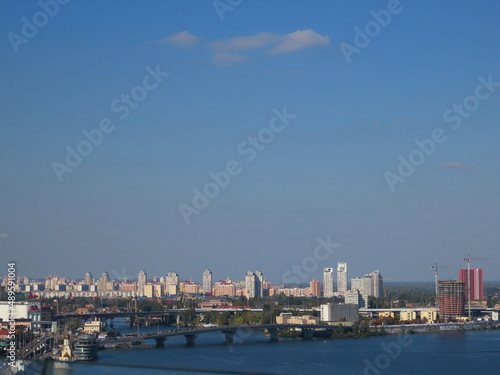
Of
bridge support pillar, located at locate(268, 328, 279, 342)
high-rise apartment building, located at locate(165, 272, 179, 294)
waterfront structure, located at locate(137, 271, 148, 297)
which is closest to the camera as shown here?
bridge support pillar, located at locate(268, 328, 279, 342)

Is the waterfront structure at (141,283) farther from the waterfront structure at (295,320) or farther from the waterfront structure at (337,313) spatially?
the waterfront structure at (295,320)

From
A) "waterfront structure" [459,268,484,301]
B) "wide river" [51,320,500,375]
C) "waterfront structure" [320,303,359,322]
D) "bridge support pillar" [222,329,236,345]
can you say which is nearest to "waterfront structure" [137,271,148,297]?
"waterfront structure" [459,268,484,301]

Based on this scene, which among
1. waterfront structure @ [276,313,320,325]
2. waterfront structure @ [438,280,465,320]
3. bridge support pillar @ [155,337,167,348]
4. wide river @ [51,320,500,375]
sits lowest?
wide river @ [51,320,500,375]

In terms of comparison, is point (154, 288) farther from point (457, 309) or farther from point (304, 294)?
point (457, 309)

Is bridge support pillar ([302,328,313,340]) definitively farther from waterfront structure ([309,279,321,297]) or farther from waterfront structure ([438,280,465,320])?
waterfront structure ([309,279,321,297])

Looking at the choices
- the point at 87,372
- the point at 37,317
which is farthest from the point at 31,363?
the point at 37,317

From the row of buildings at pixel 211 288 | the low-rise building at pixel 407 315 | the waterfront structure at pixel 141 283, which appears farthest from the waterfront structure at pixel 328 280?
the low-rise building at pixel 407 315

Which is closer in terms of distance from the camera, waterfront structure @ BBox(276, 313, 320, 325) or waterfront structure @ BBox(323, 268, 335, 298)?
waterfront structure @ BBox(276, 313, 320, 325)
